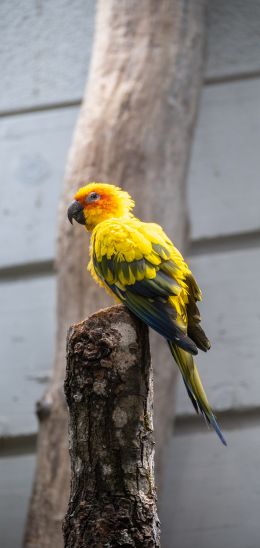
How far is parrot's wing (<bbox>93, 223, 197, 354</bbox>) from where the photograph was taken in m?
1.72

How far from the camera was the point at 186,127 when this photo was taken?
2914 mm

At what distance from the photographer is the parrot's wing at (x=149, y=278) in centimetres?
172

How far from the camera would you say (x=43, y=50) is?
3.98 meters

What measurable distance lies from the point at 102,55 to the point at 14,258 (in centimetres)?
111

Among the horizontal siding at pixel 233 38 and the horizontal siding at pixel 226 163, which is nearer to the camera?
the horizontal siding at pixel 226 163

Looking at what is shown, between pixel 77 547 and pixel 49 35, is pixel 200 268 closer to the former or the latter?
pixel 49 35

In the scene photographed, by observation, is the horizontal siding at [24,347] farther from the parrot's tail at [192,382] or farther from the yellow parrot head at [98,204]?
the parrot's tail at [192,382]

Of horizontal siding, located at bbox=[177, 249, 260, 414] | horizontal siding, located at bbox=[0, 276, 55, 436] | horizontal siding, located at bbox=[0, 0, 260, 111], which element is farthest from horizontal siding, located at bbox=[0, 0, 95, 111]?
horizontal siding, located at bbox=[177, 249, 260, 414]

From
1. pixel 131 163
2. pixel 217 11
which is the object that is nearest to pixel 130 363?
pixel 131 163

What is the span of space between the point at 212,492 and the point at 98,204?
1636 mm

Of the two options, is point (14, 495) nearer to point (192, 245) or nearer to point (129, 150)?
point (192, 245)

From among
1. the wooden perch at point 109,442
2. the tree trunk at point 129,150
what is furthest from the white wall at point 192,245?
the wooden perch at point 109,442

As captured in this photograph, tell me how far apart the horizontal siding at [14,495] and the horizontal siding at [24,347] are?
13 centimetres

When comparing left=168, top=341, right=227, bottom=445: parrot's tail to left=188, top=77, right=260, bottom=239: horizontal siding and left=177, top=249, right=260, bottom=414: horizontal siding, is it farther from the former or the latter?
left=188, top=77, right=260, bottom=239: horizontal siding
